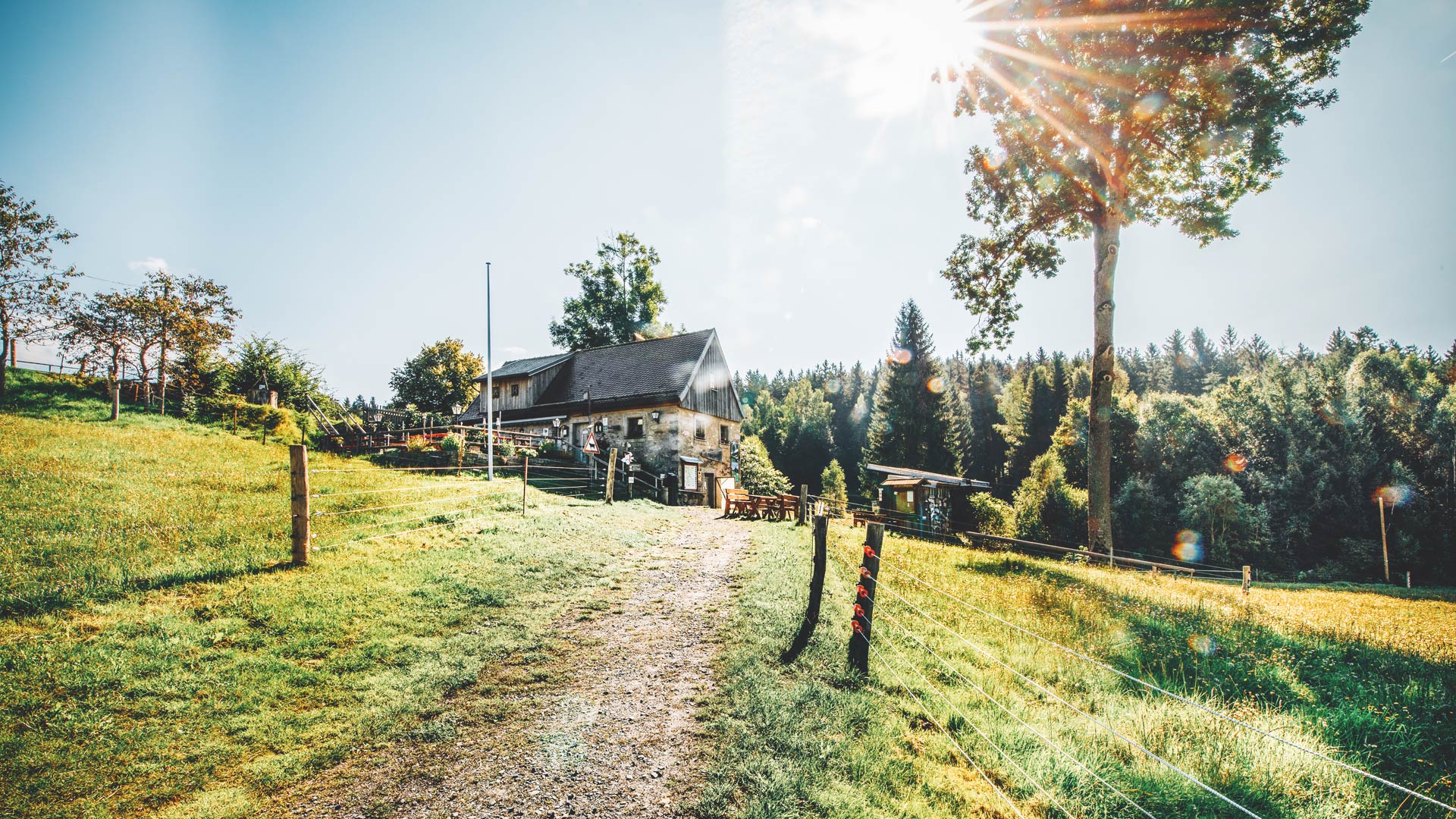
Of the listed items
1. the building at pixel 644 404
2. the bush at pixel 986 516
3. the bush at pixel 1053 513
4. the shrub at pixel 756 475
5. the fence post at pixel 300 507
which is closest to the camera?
the fence post at pixel 300 507

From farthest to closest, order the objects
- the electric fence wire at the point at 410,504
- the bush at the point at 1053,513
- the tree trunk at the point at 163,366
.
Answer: the bush at the point at 1053,513 < the tree trunk at the point at 163,366 < the electric fence wire at the point at 410,504

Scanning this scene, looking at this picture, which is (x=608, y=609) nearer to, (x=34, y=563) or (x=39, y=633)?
(x=39, y=633)

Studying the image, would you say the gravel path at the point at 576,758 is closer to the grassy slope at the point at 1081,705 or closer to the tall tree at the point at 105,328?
the grassy slope at the point at 1081,705

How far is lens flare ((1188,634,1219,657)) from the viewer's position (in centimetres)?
705

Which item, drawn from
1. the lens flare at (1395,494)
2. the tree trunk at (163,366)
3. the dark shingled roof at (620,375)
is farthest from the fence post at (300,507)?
the lens flare at (1395,494)

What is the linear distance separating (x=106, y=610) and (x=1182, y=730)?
1183 cm

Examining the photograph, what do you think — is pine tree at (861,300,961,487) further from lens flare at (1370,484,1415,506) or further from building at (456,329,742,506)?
lens flare at (1370,484,1415,506)

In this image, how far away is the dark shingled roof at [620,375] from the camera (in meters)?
26.4

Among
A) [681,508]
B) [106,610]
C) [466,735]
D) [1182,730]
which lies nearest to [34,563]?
[106,610]

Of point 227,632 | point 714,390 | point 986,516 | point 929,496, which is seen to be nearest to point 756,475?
point 714,390

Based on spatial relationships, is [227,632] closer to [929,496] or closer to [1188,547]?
[929,496]

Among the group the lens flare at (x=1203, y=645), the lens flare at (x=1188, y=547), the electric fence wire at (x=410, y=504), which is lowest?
the lens flare at (x=1188, y=547)

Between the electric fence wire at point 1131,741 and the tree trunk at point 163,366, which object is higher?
the tree trunk at point 163,366

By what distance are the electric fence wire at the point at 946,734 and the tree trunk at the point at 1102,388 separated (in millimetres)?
11335
